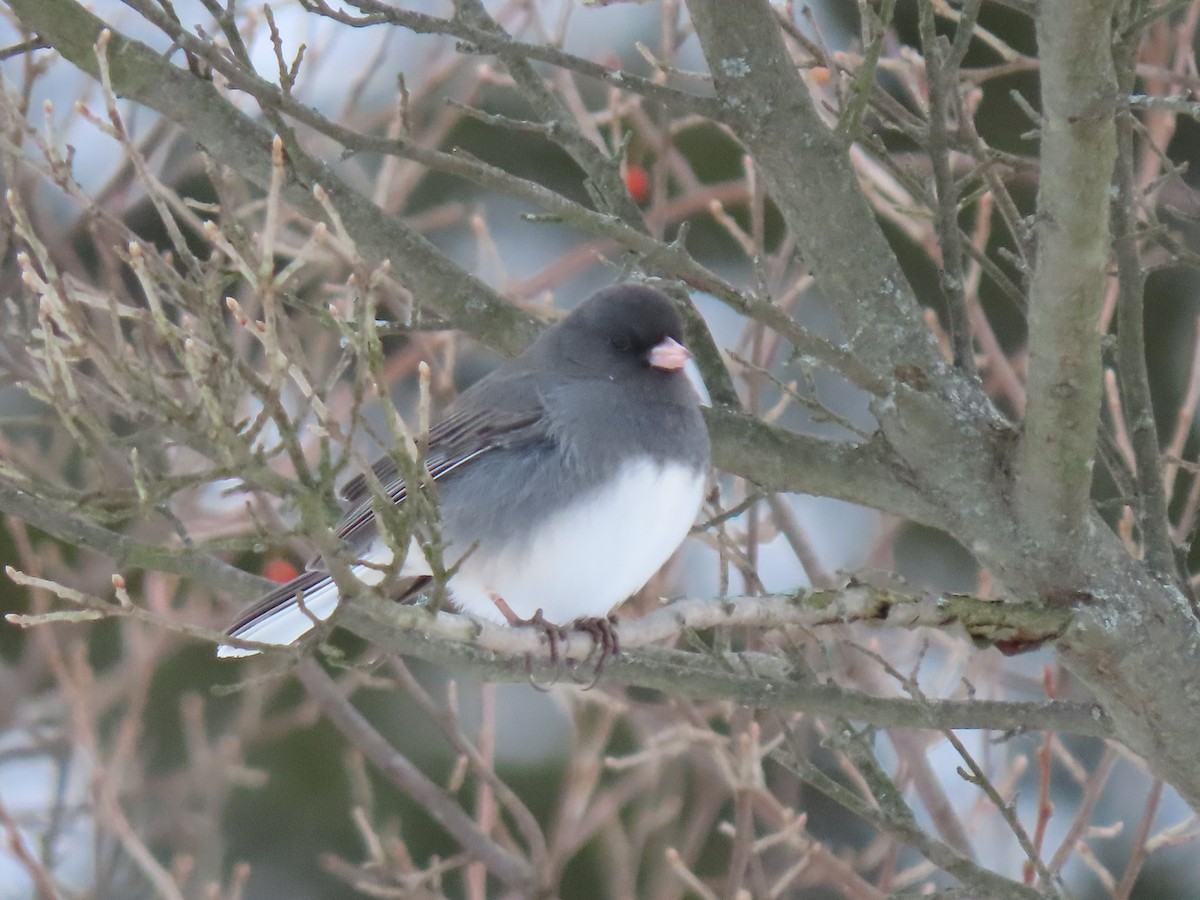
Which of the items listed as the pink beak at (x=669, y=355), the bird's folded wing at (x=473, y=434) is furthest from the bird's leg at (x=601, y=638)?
the pink beak at (x=669, y=355)

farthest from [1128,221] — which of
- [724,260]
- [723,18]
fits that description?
[724,260]

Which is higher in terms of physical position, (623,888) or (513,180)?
(513,180)

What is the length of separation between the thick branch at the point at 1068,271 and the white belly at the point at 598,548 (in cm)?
55

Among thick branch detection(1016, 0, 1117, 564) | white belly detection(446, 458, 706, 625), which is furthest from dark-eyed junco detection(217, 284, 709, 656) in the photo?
thick branch detection(1016, 0, 1117, 564)

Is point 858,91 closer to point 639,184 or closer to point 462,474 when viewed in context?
point 462,474

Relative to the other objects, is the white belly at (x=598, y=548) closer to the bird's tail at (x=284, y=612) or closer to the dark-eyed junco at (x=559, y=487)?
the dark-eyed junco at (x=559, y=487)

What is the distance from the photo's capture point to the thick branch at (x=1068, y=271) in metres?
1.54

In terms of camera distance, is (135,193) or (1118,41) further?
(135,193)

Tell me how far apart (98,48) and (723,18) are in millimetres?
1013

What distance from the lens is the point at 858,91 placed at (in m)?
2.00

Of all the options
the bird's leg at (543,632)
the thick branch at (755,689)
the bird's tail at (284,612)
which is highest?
the bird's tail at (284,612)

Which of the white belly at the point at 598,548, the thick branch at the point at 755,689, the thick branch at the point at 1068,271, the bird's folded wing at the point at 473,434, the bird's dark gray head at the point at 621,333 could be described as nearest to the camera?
the thick branch at the point at 1068,271

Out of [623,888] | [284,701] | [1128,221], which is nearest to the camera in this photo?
[1128,221]

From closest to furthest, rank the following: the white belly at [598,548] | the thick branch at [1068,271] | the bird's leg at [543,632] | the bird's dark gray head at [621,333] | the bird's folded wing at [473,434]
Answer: the thick branch at [1068,271] < the bird's leg at [543,632] < the white belly at [598,548] < the bird's folded wing at [473,434] < the bird's dark gray head at [621,333]
